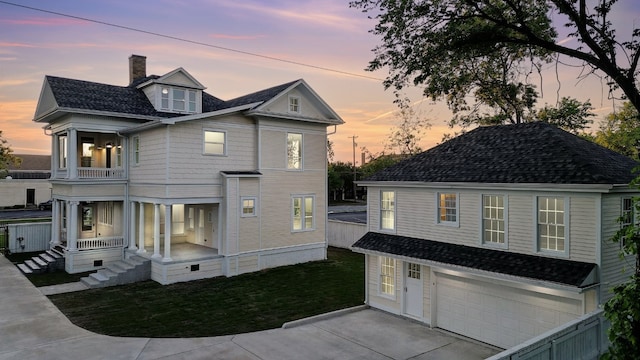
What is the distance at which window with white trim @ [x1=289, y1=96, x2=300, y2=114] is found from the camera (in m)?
21.6

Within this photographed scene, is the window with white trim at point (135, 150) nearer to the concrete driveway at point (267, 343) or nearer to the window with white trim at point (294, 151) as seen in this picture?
the window with white trim at point (294, 151)

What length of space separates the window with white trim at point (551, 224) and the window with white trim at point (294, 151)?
1359 cm

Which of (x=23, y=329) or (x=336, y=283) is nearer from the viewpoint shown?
(x=23, y=329)

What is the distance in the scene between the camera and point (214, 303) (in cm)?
1470

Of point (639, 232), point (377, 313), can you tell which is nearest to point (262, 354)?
point (377, 313)

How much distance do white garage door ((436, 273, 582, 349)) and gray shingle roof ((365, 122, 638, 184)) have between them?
288 cm

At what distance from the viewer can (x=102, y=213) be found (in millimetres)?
23172

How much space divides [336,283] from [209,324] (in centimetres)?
643

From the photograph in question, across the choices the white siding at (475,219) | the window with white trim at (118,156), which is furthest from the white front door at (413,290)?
the window with white trim at (118,156)

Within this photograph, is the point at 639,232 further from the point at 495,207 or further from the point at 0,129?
the point at 0,129

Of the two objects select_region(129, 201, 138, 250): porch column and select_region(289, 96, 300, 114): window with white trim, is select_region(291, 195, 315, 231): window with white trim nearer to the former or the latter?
Answer: select_region(289, 96, 300, 114): window with white trim

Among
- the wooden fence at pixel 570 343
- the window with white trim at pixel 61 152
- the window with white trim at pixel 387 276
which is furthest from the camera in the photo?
the window with white trim at pixel 61 152

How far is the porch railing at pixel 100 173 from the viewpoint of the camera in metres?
20.3

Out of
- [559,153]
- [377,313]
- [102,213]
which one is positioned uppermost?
[559,153]
